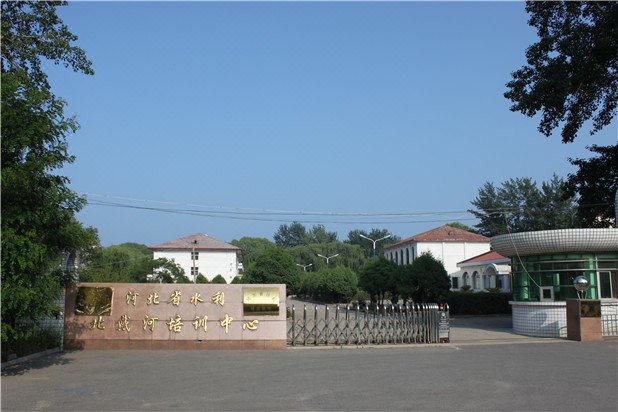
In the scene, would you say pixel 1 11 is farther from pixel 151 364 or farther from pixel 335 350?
pixel 335 350

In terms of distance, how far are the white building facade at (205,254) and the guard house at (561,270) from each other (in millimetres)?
55792

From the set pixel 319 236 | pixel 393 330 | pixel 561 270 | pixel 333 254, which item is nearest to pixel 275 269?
pixel 393 330

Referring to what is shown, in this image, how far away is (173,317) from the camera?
1385 centimetres

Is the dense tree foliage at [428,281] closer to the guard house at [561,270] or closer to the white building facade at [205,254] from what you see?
the guard house at [561,270]

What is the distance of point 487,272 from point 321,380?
36068mm

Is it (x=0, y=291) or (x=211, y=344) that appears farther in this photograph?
(x=211, y=344)

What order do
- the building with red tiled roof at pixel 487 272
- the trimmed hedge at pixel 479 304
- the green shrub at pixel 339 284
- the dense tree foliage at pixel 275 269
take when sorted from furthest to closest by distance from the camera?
the green shrub at pixel 339 284 → the building with red tiled roof at pixel 487 272 → the dense tree foliage at pixel 275 269 → the trimmed hedge at pixel 479 304

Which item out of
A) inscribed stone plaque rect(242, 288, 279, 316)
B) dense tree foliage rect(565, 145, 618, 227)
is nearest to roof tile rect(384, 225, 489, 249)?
dense tree foliage rect(565, 145, 618, 227)

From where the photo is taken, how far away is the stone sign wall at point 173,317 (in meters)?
13.8

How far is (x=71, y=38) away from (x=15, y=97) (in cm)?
620

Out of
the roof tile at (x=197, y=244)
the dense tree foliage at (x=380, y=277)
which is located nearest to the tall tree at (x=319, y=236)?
the roof tile at (x=197, y=244)

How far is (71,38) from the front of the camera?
1526 cm

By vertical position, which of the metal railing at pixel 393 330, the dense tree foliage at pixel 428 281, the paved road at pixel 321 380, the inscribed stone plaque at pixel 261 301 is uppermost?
the dense tree foliage at pixel 428 281

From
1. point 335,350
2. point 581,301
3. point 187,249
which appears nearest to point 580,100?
point 581,301
